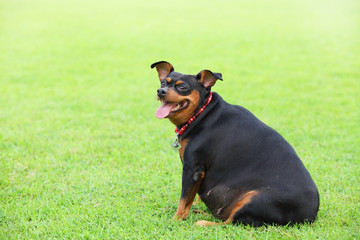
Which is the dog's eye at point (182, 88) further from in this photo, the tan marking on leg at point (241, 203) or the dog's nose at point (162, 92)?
the tan marking on leg at point (241, 203)

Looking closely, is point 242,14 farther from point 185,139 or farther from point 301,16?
point 185,139

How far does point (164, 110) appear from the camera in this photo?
15.0 ft

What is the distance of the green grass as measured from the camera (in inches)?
191

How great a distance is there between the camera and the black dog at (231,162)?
14.0 feet

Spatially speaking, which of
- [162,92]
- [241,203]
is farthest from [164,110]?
[241,203]

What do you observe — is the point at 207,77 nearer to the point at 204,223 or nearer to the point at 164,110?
the point at 164,110

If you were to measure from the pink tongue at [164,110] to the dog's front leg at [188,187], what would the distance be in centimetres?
67

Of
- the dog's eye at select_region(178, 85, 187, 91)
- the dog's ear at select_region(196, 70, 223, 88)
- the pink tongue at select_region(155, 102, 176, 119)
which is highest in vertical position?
the dog's ear at select_region(196, 70, 223, 88)

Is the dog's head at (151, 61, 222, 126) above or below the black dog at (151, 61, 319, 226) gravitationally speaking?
above

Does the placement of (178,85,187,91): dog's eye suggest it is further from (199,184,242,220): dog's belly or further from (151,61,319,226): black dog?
(199,184,242,220): dog's belly

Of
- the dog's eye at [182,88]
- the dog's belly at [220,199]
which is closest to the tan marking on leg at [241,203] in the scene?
the dog's belly at [220,199]

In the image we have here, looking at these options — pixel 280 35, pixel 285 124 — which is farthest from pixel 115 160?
pixel 280 35

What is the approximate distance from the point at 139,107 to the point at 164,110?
18.0ft

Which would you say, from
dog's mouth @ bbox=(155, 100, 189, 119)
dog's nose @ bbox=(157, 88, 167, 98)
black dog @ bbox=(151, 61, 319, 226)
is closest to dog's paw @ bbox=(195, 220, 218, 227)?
black dog @ bbox=(151, 61, 319, 226)
